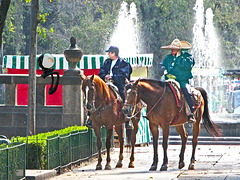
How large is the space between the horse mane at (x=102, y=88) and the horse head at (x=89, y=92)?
9.5 inches

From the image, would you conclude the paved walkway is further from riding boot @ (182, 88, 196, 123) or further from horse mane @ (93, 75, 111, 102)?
horse mane @ (93, 75, 111, 102)

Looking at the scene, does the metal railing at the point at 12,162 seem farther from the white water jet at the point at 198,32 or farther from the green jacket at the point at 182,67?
the white water jet at the point at 198,32

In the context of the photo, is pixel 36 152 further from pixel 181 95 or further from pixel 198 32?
pixel 198 32

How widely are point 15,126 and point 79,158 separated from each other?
419cm

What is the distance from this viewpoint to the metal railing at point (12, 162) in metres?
11.8

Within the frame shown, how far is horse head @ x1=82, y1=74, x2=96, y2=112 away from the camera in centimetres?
1582

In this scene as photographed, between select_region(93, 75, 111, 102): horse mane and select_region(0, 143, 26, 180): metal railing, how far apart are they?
3460mm

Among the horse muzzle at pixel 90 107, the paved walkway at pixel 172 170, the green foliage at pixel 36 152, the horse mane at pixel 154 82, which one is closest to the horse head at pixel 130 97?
the horse mane at pixel 154 82

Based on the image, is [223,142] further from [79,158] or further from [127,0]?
[127,0]

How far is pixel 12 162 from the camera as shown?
1242cm

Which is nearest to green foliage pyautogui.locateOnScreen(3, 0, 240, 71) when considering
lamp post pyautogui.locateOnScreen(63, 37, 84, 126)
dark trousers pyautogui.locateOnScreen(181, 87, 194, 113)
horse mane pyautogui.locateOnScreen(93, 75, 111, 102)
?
lamp post pyautogui.locateOnScreen(63, 37, 84, 126)

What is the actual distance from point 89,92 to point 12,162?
12.6 feet

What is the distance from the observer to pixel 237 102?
42250 mm

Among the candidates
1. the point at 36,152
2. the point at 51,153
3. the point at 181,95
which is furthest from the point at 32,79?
the point at 181,95
